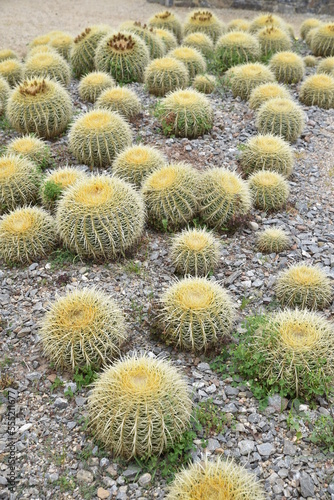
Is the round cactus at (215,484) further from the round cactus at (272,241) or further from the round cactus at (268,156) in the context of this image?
the round cactus at (268,156)

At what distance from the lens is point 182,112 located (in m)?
6.98

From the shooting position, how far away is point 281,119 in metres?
7.06

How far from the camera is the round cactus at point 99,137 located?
6441 mm

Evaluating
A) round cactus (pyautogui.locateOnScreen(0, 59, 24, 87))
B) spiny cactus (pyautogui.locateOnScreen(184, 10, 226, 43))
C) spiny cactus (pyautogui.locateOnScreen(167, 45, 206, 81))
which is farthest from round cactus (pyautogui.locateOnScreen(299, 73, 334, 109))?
round cactus (pyautogui.locateOnScreen(0, 59, 24, 87))

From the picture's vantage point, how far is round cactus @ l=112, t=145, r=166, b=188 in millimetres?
5977

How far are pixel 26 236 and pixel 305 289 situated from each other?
2616mm

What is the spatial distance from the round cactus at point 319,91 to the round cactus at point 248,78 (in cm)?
54

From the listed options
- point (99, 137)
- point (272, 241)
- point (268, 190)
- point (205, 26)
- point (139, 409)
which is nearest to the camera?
point (139, 409)

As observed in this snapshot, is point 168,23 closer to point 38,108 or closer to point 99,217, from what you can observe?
point 38,108

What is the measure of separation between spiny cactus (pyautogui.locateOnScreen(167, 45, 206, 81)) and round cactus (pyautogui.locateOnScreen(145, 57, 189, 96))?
Answer: 472 millimetres

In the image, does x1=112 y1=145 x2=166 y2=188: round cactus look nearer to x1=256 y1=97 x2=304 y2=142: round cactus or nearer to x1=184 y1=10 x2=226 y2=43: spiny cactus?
x1=256 y1=97 x2=304 y2=142: round cactus

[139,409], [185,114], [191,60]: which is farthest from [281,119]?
[139,409]

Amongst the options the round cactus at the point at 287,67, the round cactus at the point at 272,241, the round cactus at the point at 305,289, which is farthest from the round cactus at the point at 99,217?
the round cactus at the point at 287,67

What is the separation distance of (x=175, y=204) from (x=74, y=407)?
2.41 metres
